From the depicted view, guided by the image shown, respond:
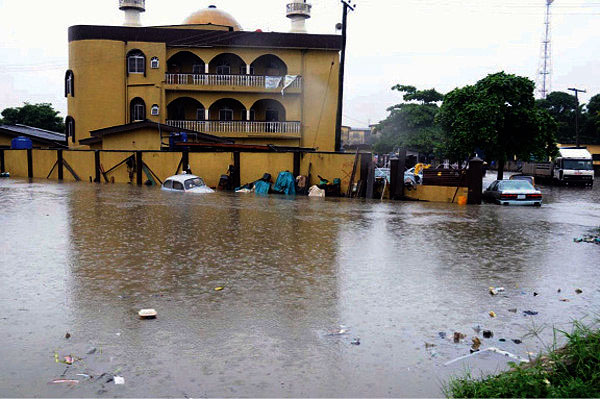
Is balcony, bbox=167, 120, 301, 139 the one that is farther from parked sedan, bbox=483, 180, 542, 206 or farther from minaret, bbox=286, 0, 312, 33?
parked sedan, bbox=483, 180, 542, 206

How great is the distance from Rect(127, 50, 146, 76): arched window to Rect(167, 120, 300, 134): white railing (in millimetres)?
4557

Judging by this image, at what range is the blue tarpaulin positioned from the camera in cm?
2594

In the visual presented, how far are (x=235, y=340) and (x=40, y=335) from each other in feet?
6.57

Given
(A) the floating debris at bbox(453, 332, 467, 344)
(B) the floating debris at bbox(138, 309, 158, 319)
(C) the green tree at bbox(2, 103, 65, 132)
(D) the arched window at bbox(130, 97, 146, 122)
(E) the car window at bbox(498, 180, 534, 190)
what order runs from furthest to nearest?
(C) the green tree at bbox(2, 103, 65, 132), (D) the arched window at bbox(130, 97, 146, 122), (E) the car window at bbox(498, 180, 534, 190), (B) the floating debris at bbox(138, 309, 158, 319), (A) the floating debris at bbox(453, 332, 467, 344)

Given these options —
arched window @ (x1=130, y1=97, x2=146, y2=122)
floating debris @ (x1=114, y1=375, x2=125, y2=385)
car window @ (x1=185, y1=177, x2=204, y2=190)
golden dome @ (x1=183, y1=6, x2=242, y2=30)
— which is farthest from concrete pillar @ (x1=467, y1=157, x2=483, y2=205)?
golden dome @ (x1=183, y1=6, x2=242, y2=30)

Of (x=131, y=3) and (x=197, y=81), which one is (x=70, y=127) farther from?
(x=131, y=3)

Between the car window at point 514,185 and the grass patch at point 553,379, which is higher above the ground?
the car window at point 514,185

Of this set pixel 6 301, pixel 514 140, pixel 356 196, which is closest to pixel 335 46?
pixel 514 140

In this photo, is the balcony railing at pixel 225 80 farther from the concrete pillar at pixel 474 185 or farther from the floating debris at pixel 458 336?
the floating debris at pixel 458 336

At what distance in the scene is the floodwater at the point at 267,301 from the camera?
179 inches

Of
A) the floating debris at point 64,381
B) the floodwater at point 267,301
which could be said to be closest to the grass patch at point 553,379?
the floodwater at point 267,301

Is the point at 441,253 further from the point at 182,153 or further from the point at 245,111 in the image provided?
the point at 245,111

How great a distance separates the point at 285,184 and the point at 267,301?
19.4 metres

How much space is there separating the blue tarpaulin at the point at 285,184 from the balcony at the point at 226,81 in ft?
44.8
